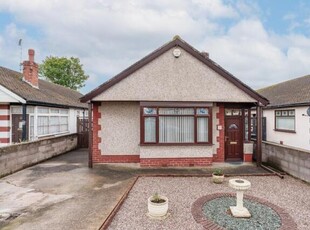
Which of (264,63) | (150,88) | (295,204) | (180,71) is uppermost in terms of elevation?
(264,63)

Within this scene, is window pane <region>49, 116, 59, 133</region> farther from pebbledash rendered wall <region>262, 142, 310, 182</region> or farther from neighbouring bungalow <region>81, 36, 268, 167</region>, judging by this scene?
pebbledash rendered wall <region>262, 142, 310, 182</region>

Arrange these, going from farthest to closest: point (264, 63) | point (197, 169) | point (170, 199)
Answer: point (264, 63)
point (197, 169)
point (170, 199)

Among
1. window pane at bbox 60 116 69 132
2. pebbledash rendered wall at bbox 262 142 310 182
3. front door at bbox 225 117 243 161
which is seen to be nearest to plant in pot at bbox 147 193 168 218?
pebbledash rendered wall at bbox 262 142 310 182

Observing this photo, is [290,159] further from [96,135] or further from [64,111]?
[64,111]

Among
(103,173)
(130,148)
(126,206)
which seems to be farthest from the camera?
(130,148)

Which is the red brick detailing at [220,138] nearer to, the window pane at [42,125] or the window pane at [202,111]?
the window pane at [202,111]

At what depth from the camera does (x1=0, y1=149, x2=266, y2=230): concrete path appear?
5.18 metres

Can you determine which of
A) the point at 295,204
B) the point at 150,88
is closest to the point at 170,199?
the point at 295,204

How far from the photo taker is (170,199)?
6570 millimetres

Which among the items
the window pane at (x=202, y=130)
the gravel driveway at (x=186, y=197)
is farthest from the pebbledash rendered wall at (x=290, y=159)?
the window pane at (x=202, y=130)

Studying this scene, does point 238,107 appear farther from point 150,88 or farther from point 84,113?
point 84,113

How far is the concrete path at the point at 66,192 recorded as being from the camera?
5184 mm

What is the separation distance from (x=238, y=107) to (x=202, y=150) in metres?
3.17

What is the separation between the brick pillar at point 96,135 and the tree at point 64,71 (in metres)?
35.6
